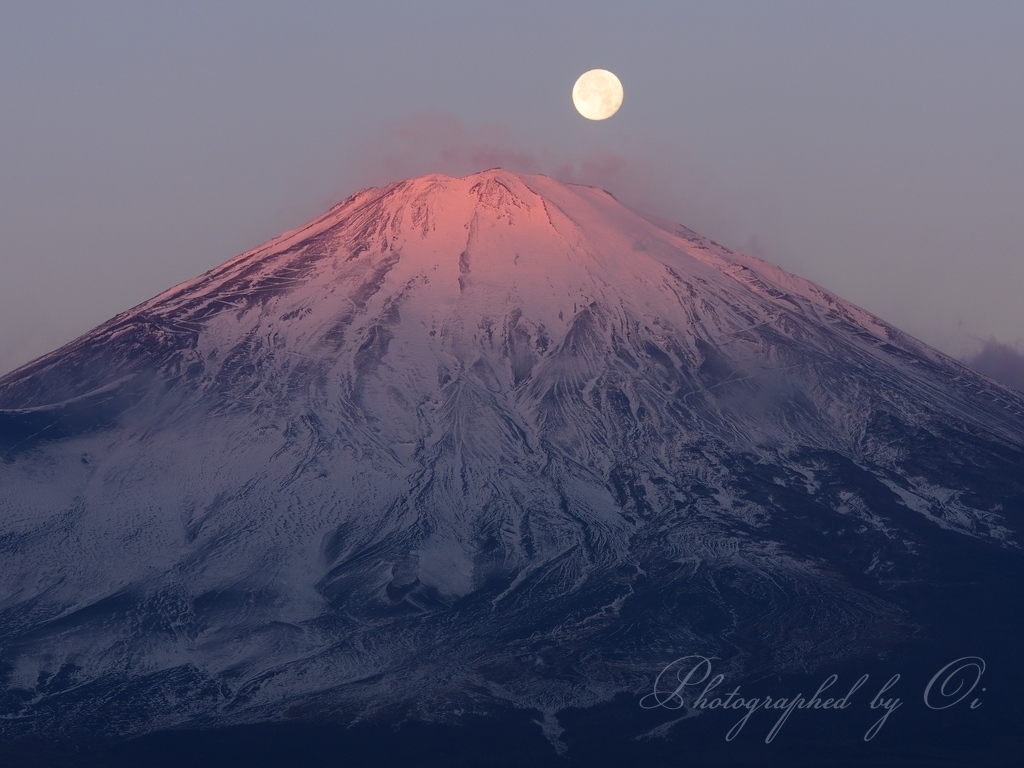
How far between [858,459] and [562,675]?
38.8 meters

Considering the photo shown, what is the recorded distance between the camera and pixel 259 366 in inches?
5231

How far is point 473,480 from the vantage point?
386 feet

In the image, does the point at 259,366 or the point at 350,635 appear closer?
the point at 350,635

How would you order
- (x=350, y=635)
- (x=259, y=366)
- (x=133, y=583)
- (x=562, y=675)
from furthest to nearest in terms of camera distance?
1. (x=259, y=366)
2. (x=133, y=583)
3. (x=350, y=635)
4. (x=562, y=675)

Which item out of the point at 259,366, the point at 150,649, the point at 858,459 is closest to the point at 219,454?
the point at 259,366

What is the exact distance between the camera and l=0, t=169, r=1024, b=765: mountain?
96688 millimetres

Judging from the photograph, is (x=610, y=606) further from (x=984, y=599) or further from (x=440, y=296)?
(x=440, y=296)

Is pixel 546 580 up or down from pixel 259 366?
down

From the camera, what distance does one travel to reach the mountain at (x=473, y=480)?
9669 centimetres

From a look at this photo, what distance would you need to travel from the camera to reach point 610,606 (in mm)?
101875

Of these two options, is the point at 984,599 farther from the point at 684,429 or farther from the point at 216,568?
the point at 216,568

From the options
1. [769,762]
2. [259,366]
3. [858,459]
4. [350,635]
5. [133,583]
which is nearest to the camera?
[769,762]

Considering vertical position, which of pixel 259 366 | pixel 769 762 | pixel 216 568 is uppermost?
pixel 259 366

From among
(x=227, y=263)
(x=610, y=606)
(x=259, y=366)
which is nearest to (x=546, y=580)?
(x=610, y=606)
